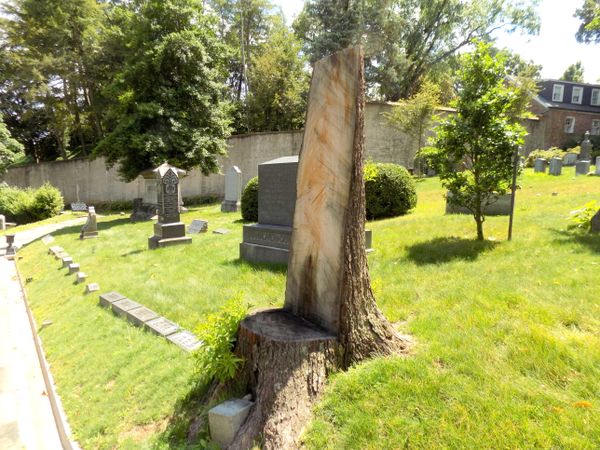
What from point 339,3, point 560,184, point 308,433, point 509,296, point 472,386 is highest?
point 339,3

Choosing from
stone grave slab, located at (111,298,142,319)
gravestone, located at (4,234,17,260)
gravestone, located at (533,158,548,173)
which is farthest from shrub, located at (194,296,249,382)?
gravestone, located at (533,158,548,173)

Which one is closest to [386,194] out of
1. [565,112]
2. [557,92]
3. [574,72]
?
[565,112]

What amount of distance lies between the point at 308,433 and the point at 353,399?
0.45 metres

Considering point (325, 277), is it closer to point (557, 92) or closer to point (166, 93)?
point (166, 93)

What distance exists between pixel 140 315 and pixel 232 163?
19.8 metres

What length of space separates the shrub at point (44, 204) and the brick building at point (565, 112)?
1380 inches

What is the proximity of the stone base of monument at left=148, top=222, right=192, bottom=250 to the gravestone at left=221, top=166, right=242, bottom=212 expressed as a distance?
19.2ft

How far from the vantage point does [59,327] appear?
6.52 meters

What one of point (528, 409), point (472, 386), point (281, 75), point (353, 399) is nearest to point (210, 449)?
point (353, 399)

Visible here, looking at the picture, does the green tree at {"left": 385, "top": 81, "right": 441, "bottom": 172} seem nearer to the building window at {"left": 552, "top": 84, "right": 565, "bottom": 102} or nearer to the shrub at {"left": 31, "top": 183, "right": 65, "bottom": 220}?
the building window at {"left": 552, "top": 84, "right": 565, "bottom": 102}

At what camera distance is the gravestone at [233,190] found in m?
16.6

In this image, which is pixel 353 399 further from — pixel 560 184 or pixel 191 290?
pixel 560 184

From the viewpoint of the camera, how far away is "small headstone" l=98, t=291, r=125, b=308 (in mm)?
6651

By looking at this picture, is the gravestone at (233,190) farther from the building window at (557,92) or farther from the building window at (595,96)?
the building window at (595,96)
